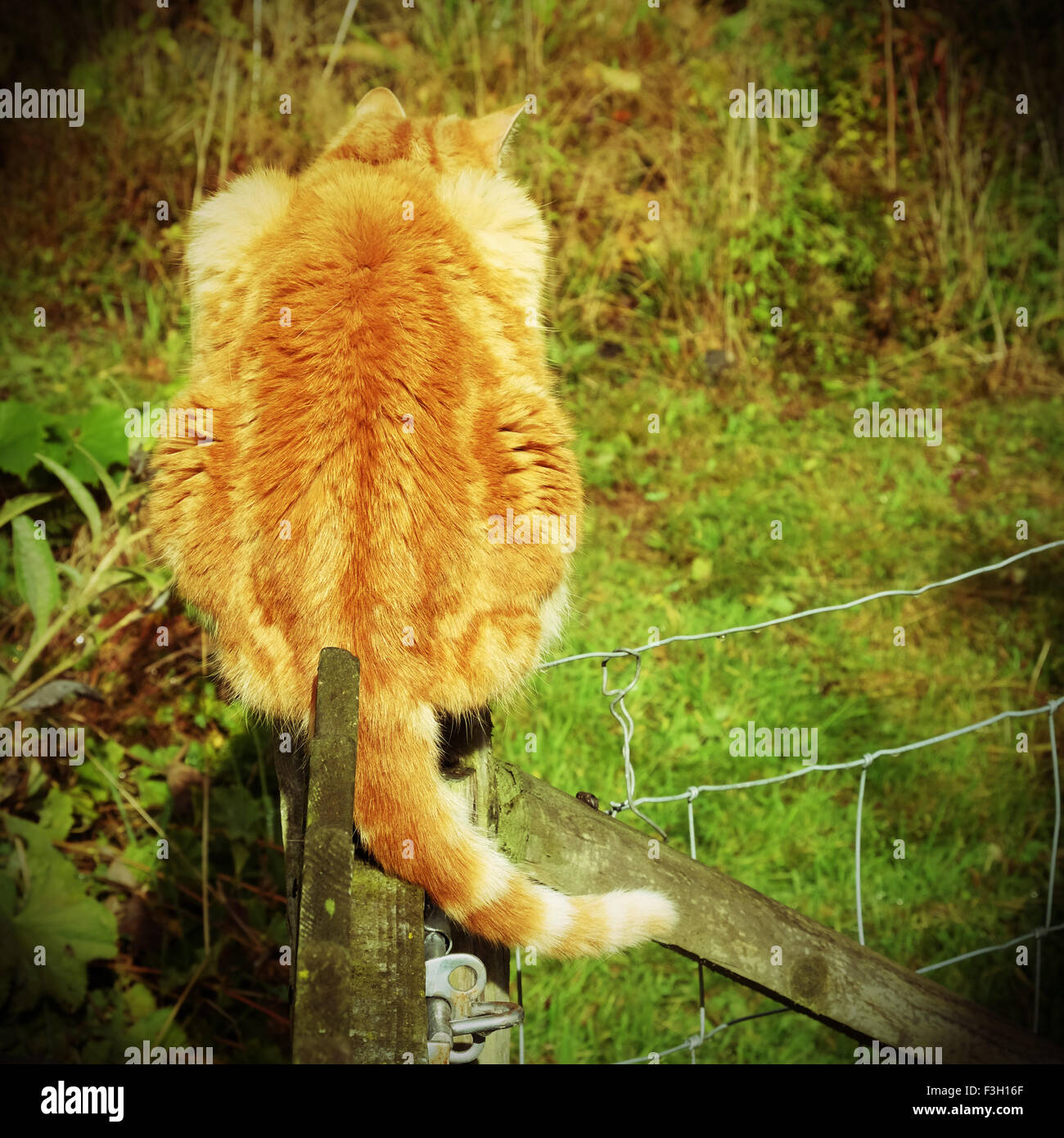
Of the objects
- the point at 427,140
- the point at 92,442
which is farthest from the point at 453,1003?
the point at 92,442

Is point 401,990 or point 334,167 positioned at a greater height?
point 334,167

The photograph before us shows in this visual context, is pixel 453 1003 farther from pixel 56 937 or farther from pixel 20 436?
pixel 20 436

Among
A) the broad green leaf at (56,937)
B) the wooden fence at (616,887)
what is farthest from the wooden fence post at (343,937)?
the broad green leaf at (56,937)

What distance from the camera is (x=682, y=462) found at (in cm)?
407

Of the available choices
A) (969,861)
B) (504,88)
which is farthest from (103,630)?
(504,88)

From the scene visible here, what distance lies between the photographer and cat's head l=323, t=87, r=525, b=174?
7.55 feet

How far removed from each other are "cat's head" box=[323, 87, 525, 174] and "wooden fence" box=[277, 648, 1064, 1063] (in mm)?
1450

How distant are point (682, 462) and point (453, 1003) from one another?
2969 millimetres

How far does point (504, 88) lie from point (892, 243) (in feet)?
6.59

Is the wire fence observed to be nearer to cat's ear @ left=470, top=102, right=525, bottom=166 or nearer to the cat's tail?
the cat's tail

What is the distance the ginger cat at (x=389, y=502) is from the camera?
147 cm
